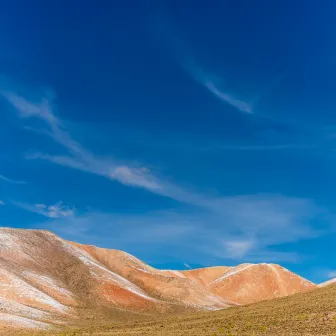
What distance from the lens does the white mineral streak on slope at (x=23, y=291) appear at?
278ft

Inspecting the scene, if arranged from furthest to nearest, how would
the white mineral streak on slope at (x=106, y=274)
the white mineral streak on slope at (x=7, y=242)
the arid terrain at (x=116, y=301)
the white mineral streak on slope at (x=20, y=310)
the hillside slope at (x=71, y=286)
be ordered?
the white mineral streak on slope at (x=106, y=274), the white mineral streak on slope at (x=7, y=242), the hillside slope at (x=71, y=286), the white mineral streak on slope at (x=20, y=310), the arid terrain at (x=116, y=301)

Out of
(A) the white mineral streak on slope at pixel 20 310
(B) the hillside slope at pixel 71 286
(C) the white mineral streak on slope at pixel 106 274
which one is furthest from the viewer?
(C) the white mineral streak on slope at pixel 106 274

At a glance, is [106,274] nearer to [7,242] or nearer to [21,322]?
[7,242]

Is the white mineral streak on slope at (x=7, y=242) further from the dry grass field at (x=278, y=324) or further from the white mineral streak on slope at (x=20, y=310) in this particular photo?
the dry grass field at (x=278, y=324)

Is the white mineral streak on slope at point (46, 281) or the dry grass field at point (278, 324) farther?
the white mineral streak on slope at point (46, 281)

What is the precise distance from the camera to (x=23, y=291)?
86812 millimetres

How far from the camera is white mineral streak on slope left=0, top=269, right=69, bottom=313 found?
84.6 m

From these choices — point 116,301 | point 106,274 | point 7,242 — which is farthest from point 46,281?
point 106,274

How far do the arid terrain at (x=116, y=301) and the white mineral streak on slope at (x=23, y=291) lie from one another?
197 millimetres

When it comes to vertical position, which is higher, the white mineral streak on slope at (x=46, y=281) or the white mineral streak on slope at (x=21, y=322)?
the white mineral streak on slope at (x=46, y=281)

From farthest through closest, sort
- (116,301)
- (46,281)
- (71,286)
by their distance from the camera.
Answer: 1. (71,286)
2. (116,301)
3. (46,281)

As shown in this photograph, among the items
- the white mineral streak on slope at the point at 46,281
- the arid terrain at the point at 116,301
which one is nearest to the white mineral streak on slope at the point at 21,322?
the arid terrain at the point at 116,301

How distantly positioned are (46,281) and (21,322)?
44148mm

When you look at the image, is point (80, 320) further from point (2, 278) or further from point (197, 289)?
point (197, 289)
